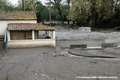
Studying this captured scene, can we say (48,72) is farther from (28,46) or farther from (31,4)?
(31,4)

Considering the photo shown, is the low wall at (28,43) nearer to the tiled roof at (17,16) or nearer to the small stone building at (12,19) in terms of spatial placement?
the small stone building at (12,19)

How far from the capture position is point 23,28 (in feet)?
51.6

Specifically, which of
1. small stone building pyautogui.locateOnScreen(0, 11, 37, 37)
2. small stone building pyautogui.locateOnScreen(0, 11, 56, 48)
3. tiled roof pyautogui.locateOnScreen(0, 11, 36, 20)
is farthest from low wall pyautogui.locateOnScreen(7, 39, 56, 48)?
tiled roof pyautogui.locateOnScreen(0, 11, 36, 20)

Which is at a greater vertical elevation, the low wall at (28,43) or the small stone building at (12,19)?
the small stone building at (12,19)

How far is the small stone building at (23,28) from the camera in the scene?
51.6 ft

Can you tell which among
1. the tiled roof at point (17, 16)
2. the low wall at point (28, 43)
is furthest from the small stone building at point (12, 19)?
the low wall at point (28, 43)

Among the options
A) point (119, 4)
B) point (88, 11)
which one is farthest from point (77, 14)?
point (119, 4)

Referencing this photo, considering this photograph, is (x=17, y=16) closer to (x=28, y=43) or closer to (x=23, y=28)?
(x=23, y=28)

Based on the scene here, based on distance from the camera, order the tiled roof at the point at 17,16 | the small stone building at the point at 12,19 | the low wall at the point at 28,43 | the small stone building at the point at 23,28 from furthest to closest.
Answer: the tiled roof at the point at 17,16
the small stone building at the point at 12,19
the small stone building at the point at 23,28
the low wall at the point at 28,43

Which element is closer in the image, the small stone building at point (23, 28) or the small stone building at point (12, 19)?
the small stone building at point (23, 28)

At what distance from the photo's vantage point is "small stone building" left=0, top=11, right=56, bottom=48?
1572 cm

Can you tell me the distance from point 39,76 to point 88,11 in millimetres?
28488

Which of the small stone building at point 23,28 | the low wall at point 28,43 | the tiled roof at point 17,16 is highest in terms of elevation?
the tiled roof at point 17,16

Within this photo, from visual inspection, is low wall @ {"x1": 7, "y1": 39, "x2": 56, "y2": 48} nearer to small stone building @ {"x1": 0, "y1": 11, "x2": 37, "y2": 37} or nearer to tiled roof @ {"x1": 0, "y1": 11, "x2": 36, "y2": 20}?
small stone building @ {"x1": 0, "y1": 11, "x2": 37, "y2": 37}
